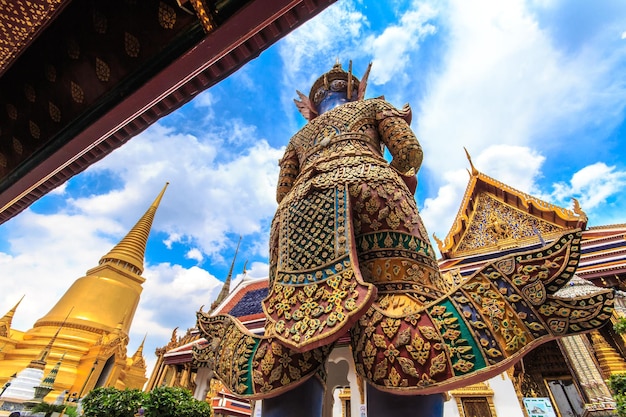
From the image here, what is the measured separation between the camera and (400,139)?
2.17m

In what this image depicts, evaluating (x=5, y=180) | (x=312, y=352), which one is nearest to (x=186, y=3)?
(x=312, y=352)

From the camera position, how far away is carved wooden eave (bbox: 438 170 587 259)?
260 inches

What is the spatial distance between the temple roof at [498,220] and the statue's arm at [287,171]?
599cm

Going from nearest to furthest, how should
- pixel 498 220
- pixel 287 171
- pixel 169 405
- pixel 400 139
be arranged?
pixel 400 139 < pixel 287 171 < pixel 169 405 < pixel 498 220

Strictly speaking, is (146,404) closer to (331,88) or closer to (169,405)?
(169,405)

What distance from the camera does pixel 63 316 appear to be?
14141 millimetres

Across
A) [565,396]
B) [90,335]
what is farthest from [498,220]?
[90,335]

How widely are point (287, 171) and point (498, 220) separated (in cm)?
678

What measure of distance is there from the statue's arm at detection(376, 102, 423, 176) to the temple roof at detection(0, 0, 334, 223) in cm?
124

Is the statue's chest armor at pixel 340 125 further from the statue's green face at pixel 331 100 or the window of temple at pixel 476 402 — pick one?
the window of temple at pixel 476 402

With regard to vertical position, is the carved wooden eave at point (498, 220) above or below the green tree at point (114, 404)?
above

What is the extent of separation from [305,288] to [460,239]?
24.1 ft

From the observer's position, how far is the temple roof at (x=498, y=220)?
6586mm

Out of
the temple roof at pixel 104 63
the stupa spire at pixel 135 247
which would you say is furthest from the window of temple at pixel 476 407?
the stupa spire at pixel 135 247
